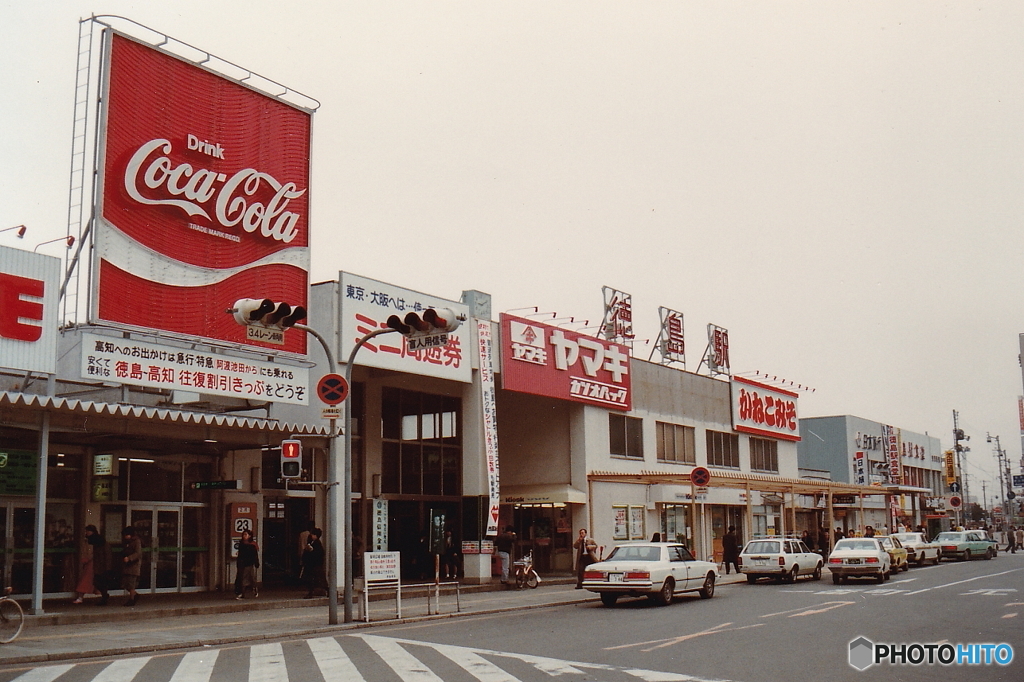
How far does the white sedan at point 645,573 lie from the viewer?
22172 mm

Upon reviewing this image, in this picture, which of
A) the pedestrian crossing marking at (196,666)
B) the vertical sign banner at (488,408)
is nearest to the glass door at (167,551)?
the vertical sign banner at (488,408)

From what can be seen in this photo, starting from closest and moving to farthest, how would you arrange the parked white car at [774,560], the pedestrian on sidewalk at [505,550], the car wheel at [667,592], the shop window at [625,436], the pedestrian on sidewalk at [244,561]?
the car wheel at [667,592], the pedestrian on sidewalk at [244,561], the pedestrian on sidewalk at [505,550], the parked white car at [774,560], the shop window at [625,436]

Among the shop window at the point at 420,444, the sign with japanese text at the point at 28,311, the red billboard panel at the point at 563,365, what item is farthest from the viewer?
the red billboard panel at the point at 563,365

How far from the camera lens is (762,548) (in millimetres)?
30500

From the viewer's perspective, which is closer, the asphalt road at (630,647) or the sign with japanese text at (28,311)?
the asphalt road at (630,647)

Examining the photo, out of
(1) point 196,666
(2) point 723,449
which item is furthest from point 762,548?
(1) point 196,666

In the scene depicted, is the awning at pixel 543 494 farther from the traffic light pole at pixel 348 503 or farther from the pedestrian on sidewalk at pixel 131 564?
the pedestrian on sidewalk at pixel 131 564

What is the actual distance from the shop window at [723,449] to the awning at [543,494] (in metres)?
10.7

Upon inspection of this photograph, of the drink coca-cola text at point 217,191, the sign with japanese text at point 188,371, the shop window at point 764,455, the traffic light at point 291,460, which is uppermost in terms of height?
the drink coca-cola text at point 217,191

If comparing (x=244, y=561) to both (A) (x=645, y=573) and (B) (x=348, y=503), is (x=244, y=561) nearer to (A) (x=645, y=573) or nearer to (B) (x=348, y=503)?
(B) (x=348, y=503)

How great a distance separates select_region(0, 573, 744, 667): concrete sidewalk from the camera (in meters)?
15.4

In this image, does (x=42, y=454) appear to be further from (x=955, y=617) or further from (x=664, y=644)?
(x=955, y=617)

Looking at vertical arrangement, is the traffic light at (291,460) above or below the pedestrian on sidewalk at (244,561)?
above

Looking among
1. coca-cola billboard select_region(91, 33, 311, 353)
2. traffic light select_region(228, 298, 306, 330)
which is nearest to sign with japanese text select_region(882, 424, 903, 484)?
coca-cola billboard select_region(91, 33, 311, 353)
